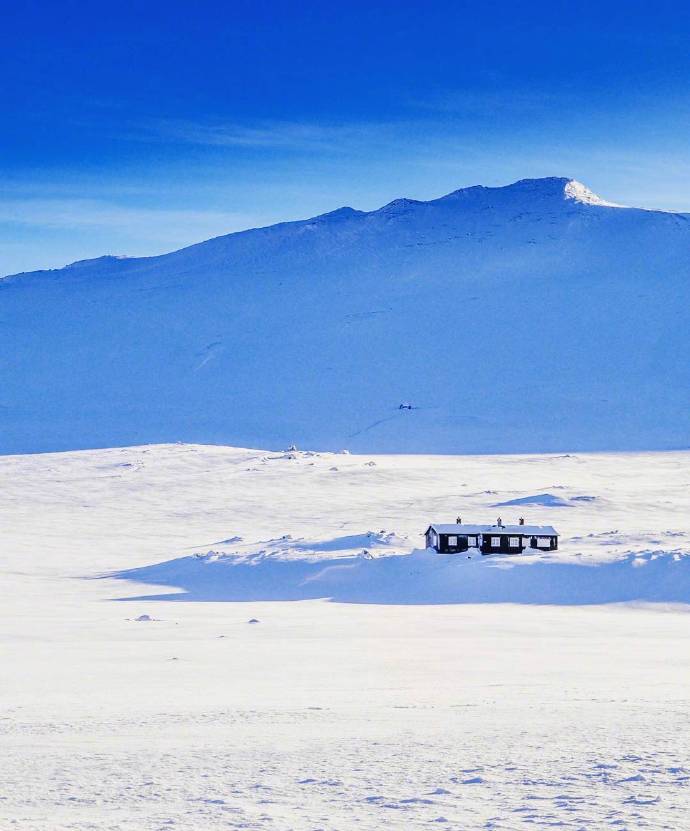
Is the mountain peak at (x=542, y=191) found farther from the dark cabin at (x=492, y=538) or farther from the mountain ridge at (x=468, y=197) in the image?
the dark cabin at (x=492, y=538)

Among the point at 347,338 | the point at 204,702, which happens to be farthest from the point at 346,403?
the point at 204,702

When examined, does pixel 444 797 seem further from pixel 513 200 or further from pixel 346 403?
pixel 513 200

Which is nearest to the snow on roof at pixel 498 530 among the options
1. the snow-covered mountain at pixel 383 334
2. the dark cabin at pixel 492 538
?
the dark cabin at pixel 492 538

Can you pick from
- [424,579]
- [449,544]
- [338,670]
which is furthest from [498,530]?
[338,670]

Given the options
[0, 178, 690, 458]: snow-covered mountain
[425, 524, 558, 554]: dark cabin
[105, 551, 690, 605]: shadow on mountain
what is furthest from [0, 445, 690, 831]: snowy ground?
[0, 178, 690, 458]: snow-covered mountain

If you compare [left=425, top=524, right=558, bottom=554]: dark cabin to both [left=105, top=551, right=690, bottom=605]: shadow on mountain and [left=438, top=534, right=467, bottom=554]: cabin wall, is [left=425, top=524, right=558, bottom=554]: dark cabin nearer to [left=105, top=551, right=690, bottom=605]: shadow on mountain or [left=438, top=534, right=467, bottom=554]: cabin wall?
[left=438, top=534, right=467, bottom=554]: cabin wall

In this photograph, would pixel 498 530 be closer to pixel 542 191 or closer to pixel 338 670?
pixel 338 670
